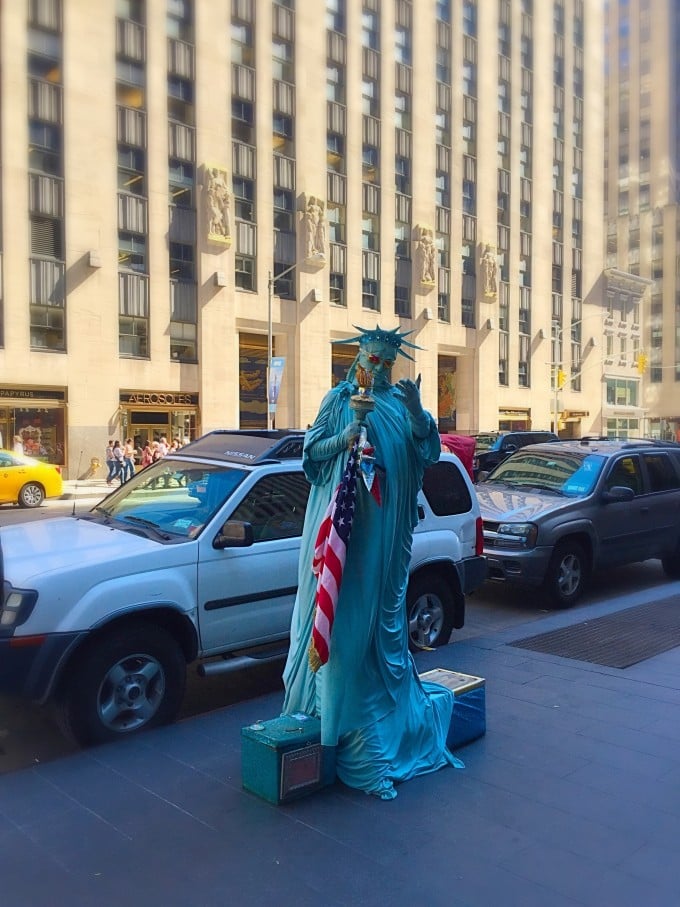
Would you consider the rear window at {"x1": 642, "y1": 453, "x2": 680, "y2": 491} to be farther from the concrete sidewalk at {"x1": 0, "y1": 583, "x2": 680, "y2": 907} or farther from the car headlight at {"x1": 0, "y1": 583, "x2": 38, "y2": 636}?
the car headlight at {"x1": 0, "y1": 583, "x2": 38, "y2": 636}

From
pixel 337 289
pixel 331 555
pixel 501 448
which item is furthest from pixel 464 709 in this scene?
pixel 337 289

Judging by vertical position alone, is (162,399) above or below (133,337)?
below

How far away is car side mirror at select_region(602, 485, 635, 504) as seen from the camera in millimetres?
9477

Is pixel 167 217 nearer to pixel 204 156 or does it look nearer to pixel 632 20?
pixel 204 156

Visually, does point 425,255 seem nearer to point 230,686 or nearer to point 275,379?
point 275,379

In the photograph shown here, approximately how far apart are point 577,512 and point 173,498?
5144 millimetres

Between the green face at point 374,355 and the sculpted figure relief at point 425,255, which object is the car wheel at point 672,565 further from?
the sculpted figure relief at point 425,255

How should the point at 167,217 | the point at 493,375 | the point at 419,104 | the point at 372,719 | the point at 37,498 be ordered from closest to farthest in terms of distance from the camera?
the point at 372,719 < the point at 37,498 < the point at 167,217 < the point at 419,104 < the point at 493,375

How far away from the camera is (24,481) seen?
20.0 m

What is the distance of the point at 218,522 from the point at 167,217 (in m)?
29.4

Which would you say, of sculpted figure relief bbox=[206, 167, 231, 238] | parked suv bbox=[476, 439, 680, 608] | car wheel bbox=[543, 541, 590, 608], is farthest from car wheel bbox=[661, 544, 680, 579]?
sculpted figure relief bbox=[206, 167, 231, 238]

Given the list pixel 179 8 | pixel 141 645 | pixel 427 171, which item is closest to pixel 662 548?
pixel 141 645

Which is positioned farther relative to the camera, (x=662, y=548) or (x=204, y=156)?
(x=204, y=156)

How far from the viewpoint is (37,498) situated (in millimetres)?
20266
